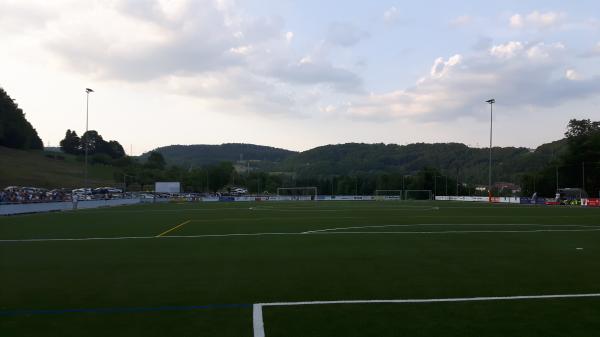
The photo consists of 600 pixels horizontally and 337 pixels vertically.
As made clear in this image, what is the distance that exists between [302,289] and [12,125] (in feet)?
533

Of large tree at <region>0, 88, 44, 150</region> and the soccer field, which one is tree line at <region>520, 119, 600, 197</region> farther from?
large tree at <region>0, 88, 44, 150</region>

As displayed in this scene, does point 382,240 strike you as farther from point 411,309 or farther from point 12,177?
point 12,177

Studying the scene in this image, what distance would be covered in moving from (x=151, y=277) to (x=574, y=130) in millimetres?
116269

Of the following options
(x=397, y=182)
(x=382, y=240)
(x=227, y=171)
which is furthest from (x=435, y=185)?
(x=382, y=240)

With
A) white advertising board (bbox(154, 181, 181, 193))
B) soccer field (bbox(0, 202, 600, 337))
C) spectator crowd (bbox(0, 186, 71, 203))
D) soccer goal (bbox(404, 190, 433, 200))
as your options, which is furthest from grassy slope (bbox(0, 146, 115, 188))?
soccer field (bbox(0, 202, 600, 337))

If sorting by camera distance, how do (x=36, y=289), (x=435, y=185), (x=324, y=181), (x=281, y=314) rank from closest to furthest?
1. (x=281, y=314)
2. (x=36, y=289)
3. (x=435, y=185)
4. (x=324, y=181)

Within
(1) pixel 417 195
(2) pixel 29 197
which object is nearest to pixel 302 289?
(2) pixel 29 197

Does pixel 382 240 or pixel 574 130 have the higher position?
pixel 574 130

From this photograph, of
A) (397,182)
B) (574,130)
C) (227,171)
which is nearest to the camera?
(574,130)

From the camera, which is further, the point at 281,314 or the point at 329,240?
the point at 329,240

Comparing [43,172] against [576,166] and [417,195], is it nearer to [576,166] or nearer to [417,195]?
[417,195]

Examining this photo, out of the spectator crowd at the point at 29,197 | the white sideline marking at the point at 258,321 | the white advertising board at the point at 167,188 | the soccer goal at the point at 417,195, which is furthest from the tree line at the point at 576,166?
A: the white sideline marking at the point at 258,321

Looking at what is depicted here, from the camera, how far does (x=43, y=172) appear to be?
13025 cm

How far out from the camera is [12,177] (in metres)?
112
